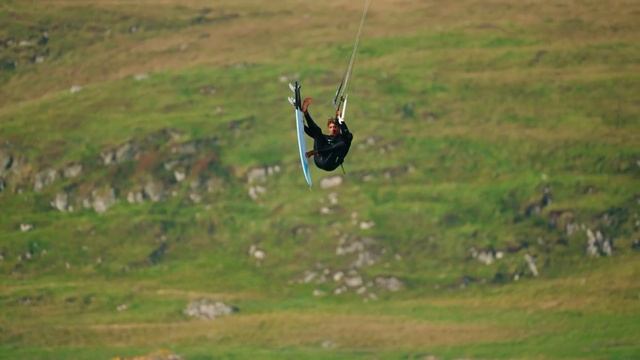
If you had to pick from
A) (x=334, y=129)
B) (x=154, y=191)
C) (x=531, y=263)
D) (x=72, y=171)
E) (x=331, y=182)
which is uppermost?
(x=334, y=129)

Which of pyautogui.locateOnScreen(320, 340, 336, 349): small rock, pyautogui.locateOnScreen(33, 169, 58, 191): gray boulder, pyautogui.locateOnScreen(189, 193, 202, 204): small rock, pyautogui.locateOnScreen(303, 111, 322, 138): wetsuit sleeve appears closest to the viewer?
pyautogui.locateOnScreen(303, 111, 322, 138): wetsuit sleeve

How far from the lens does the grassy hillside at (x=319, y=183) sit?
123875 millimetres

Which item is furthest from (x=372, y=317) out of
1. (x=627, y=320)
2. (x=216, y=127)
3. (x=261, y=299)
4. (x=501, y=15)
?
(x=501, y=15)

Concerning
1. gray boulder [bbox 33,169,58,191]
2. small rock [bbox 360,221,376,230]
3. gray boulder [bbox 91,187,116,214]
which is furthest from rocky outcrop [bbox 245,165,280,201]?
gray boulder [bbox 33,169,58,191]

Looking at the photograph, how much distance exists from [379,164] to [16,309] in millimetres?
30129

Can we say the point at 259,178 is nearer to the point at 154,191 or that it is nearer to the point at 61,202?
the point at 154,191

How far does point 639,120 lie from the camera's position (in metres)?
147

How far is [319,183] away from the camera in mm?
140750

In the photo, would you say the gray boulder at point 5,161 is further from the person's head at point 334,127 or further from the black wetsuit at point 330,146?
the black wetsuit at point 330,146

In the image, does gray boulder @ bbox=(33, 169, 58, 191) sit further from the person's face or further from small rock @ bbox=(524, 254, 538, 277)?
the person's face

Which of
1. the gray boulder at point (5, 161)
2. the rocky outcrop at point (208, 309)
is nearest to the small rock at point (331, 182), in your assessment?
the rocky outcrop at point (208, 309)

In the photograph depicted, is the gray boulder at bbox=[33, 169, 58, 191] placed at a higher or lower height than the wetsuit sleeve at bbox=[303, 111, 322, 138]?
lower

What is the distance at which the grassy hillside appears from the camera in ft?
406

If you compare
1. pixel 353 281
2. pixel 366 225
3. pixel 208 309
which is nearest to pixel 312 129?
pixel 208 309
